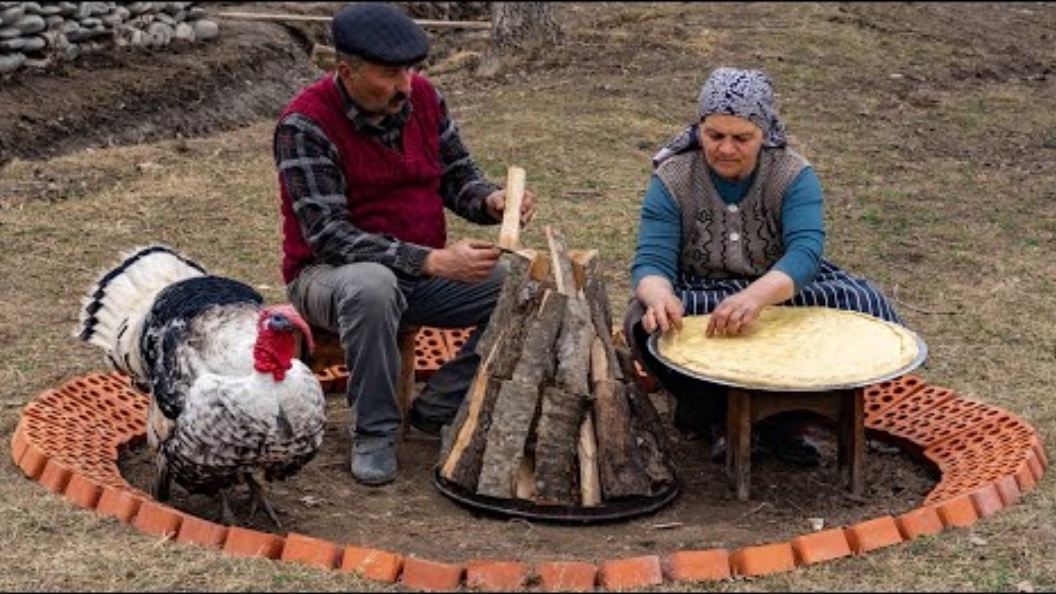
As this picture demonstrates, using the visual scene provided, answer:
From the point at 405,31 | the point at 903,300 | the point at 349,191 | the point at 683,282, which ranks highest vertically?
the point at 405,31

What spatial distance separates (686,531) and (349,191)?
5.28ft

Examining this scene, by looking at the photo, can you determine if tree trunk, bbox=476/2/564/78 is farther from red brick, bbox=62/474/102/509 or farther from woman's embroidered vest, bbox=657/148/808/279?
red brick, bbox=62/474/102/509

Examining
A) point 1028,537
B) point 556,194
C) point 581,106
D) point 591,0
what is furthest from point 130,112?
point 1028,537

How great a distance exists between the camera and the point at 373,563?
4.67 metres

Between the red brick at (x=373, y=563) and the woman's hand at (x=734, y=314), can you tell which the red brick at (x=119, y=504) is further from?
the woman's hand at (x=734, y=314)

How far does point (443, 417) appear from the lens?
20.5 feet

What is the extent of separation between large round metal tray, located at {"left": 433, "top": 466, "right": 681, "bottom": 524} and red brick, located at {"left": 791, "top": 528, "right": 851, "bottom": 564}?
74 centimetres

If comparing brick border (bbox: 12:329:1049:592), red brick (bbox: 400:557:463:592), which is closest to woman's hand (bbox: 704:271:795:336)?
brick border (bbox: 12:329:1049:592)

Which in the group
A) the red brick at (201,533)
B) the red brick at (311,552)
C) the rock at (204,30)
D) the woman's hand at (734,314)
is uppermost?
the woman's hand at (734,314)

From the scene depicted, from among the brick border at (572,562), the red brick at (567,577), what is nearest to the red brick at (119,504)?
the brick border at (572,562)

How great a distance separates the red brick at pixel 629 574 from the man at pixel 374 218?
1.24 metres

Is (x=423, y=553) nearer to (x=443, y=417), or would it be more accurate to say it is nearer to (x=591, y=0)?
(x=443, y=417)

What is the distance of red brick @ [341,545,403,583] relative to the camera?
4.64m

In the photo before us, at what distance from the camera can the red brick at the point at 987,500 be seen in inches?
201
